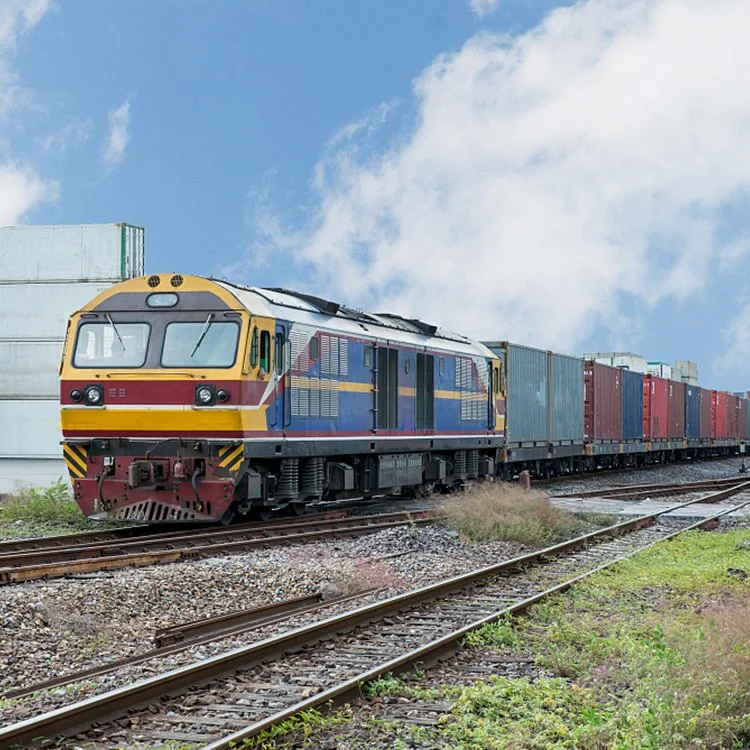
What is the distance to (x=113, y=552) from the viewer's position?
13117 mm

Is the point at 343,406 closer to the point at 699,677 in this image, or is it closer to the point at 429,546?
the point at 429,546

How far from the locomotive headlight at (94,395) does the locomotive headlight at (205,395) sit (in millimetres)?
1501

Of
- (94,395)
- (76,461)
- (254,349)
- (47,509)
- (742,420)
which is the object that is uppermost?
(254,349)

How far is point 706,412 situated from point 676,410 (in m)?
7.17

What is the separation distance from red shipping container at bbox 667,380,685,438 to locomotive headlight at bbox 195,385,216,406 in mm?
33067

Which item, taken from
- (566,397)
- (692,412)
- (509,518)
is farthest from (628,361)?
(509,518)

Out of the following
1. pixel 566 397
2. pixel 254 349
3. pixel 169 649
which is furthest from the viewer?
pixel 566 397

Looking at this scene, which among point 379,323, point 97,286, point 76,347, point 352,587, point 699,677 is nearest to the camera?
point 699,677

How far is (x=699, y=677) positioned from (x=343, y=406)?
12.2 meters

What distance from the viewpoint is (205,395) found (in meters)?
15.4

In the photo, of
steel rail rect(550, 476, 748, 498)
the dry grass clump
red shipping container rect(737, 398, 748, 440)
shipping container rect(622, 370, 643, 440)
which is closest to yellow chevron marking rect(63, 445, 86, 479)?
the dry grass clump

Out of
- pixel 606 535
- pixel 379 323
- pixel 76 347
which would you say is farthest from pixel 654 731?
pixel 379 323

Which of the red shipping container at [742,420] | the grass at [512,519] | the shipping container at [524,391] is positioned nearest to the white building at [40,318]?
the shipping container at [524,391]

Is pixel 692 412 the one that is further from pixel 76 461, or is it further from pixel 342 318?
pixel 76 461
